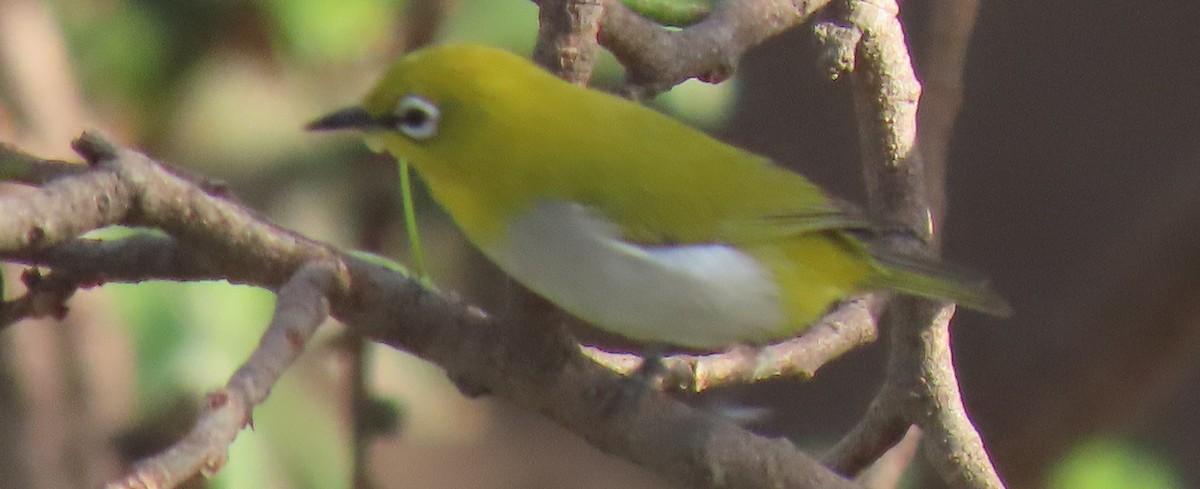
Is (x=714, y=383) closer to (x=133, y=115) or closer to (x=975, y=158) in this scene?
(x=133, y=115)

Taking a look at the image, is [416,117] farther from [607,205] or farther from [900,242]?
[900,242]

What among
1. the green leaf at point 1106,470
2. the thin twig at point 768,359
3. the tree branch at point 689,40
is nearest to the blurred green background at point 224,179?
the green leaf at point 1106,470

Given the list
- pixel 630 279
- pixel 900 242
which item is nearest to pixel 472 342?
pixel 630 279

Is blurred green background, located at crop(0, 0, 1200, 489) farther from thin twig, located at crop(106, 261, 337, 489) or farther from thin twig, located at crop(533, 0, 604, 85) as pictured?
thin twig, located at crop(106, 261, 337, 489)

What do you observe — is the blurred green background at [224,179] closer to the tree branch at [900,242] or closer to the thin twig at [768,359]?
the thin twig at [768,359]

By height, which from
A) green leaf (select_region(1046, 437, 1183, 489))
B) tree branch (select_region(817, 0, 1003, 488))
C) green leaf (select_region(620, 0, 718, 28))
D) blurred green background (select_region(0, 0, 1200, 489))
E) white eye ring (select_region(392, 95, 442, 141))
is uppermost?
white eye ring (select_region(392, 95, 442, 141))

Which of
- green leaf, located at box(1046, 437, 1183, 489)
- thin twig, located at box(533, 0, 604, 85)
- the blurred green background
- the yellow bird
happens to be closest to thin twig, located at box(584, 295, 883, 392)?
the yellow bird
